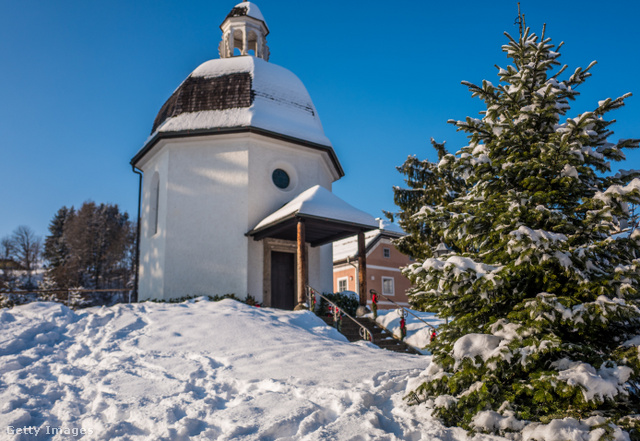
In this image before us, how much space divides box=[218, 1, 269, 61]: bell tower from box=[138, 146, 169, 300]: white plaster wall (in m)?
6.75

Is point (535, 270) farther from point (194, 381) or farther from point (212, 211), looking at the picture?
point (212, 211)

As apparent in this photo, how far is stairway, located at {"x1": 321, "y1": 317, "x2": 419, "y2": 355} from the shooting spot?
11.1 m

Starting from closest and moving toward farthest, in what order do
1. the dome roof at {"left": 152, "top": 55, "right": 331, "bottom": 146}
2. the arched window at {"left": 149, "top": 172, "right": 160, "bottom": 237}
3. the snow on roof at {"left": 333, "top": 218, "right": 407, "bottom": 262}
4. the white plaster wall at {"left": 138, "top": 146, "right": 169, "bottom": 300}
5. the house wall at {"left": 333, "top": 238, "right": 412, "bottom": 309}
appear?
1. the white plaster wall at {"left": 138, "top": 146, "right": 169, "bottom": 300}
2. the dome roof at {"left": 152, "top": 55, "right": 331, "bottom": 146}
3. the arched window at {"left": 149, "top": 172, "right": 160, "bottom": 237}
4. the house wall at {"left": 333, "top": 238, "right": 412, "bottom": 309}
5. the snow on roof at {"left": 333, "top": 218, "right": 407, "bottom": 262}

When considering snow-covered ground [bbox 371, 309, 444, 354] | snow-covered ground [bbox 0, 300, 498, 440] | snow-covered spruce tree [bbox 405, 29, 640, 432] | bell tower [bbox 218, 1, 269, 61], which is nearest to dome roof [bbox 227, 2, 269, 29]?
bell tower [bbox 218, 1, 269, 61]

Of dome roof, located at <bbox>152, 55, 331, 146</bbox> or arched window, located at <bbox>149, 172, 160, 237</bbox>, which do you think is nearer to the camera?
dome roof, located at <bbox>152, 55, 331, 146</bbox>

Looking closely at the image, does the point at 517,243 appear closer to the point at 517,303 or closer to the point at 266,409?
the point at 517,303

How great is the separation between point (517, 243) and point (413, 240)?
13402 mm

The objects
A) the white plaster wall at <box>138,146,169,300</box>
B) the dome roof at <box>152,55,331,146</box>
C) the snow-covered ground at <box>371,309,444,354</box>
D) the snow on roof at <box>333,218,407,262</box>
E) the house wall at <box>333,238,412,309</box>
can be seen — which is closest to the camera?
the snow-covered ground at <box>371,309,444,354</box>

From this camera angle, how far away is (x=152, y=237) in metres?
15.5

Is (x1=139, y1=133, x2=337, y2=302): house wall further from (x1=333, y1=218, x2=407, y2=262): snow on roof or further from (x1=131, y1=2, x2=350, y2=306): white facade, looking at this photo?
(x1=333, y1=218, x2=407, y2=262): snow on roof

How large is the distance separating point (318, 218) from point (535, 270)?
28.7 feet

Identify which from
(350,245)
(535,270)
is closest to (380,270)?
(350,245)

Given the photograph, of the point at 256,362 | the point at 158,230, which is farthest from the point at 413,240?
the point at 256,362

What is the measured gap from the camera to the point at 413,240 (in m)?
17.6
